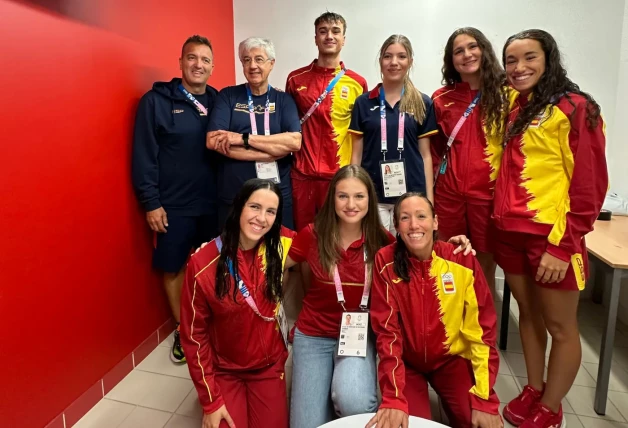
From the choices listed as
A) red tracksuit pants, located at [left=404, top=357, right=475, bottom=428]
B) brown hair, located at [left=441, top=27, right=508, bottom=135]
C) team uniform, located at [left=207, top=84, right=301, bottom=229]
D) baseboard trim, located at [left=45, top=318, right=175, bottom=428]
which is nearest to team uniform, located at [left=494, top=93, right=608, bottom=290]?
brown hair, located at [left=441, top=27, right=508, bottom=135]

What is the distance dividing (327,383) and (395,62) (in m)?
1.71

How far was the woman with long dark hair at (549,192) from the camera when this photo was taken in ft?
5.65

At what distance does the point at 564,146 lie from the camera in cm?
176

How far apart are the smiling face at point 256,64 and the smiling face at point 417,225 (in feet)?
4.19

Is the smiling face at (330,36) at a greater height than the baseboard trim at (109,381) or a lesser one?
greater

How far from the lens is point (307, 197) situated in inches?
110

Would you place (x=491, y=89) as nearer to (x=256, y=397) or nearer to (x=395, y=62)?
(x=395, y=62)

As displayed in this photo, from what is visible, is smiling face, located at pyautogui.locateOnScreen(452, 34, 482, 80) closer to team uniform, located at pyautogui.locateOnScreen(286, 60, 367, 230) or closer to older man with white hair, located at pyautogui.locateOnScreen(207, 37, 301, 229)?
team uniform, located at pyautogui.locateOnScreen(286, 60, 367, 230)

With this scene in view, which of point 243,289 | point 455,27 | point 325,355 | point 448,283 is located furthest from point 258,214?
point 455,27

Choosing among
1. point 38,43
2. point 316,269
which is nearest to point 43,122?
point 38,43

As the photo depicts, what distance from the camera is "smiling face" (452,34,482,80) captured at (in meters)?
2.21

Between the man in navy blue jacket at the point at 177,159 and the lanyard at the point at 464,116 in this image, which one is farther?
the man in navy blue jacket at the point at 177,159

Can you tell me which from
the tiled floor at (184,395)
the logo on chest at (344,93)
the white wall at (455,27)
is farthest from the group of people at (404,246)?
the white wall at (455,27)

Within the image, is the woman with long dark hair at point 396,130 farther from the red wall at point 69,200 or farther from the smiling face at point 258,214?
the red wall at point 69,200
